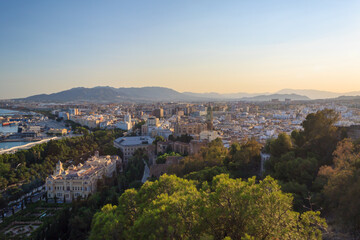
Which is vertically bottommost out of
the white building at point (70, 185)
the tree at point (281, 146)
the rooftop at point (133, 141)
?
the white building at point (70, 185)

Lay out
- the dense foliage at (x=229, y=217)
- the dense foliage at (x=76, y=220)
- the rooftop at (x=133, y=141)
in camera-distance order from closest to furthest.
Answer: the dense foliage at (x=229, y=217), the dense foliage at (x=76, y=220), the rooftop at (x=133, y=141)

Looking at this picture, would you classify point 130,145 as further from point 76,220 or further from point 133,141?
point 76,220

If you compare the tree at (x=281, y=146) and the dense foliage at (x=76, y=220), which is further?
the tree at (x=281, y=146)

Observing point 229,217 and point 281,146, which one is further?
point 281,146

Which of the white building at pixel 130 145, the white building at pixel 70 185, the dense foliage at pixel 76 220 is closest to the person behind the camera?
the dense foliage at pixel 76 220

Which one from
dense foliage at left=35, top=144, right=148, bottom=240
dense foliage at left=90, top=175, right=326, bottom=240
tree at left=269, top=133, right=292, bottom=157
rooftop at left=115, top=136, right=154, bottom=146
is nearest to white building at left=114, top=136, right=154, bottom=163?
rooftop at left=115, top=136, right=154, bottom=146

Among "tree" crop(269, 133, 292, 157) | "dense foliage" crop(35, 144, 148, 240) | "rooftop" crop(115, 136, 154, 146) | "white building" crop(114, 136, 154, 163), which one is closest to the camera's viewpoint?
"dense foliage" crop(35, 144, 148, 240)

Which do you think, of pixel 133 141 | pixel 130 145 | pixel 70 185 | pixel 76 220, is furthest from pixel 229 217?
pixel 133 141

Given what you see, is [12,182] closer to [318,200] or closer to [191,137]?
[191,137]

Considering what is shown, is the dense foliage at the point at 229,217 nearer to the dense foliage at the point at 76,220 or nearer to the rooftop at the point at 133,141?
the dense foliage at the point at 76,220

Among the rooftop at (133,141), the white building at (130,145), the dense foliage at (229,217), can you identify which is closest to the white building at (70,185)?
the white building at (130,145)

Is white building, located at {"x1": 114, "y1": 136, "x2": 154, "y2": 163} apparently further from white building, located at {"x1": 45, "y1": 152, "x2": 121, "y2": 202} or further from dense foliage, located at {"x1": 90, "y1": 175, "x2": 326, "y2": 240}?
dense foliage, located at {"x1": 90, "y1": 175, "x2": 326, "y2": 240}

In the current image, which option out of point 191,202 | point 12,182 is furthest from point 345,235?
point 12,182
